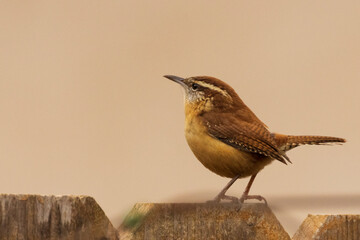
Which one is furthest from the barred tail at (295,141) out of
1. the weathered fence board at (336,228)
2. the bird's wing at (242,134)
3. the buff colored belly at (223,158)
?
the weathered fence board at (336,228)

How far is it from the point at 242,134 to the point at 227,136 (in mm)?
93

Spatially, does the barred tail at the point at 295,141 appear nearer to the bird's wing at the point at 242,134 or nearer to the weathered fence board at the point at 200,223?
the bird's wing at the point at 242,134

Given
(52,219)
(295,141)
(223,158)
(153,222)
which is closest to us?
(52,219)

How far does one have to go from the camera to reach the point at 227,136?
3.03m

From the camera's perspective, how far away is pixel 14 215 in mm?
1072

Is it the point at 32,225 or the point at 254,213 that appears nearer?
the point at 32,225

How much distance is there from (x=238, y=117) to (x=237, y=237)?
6.42ft

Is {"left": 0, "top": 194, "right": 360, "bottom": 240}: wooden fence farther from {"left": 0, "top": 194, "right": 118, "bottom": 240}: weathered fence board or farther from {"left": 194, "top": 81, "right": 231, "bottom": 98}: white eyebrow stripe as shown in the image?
{"left": 194, "top": 81, "right": 231, "bottom": 98}: white eyebrow stripe

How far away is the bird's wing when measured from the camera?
9.46 ft

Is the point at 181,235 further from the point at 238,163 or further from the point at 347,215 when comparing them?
the point at 238,163

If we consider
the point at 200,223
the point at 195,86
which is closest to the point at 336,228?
the point at 200,223

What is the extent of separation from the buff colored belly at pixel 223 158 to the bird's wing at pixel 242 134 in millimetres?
41

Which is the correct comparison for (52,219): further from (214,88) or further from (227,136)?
(214,88)

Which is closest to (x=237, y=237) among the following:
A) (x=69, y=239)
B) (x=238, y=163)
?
(x=69, y=239)
